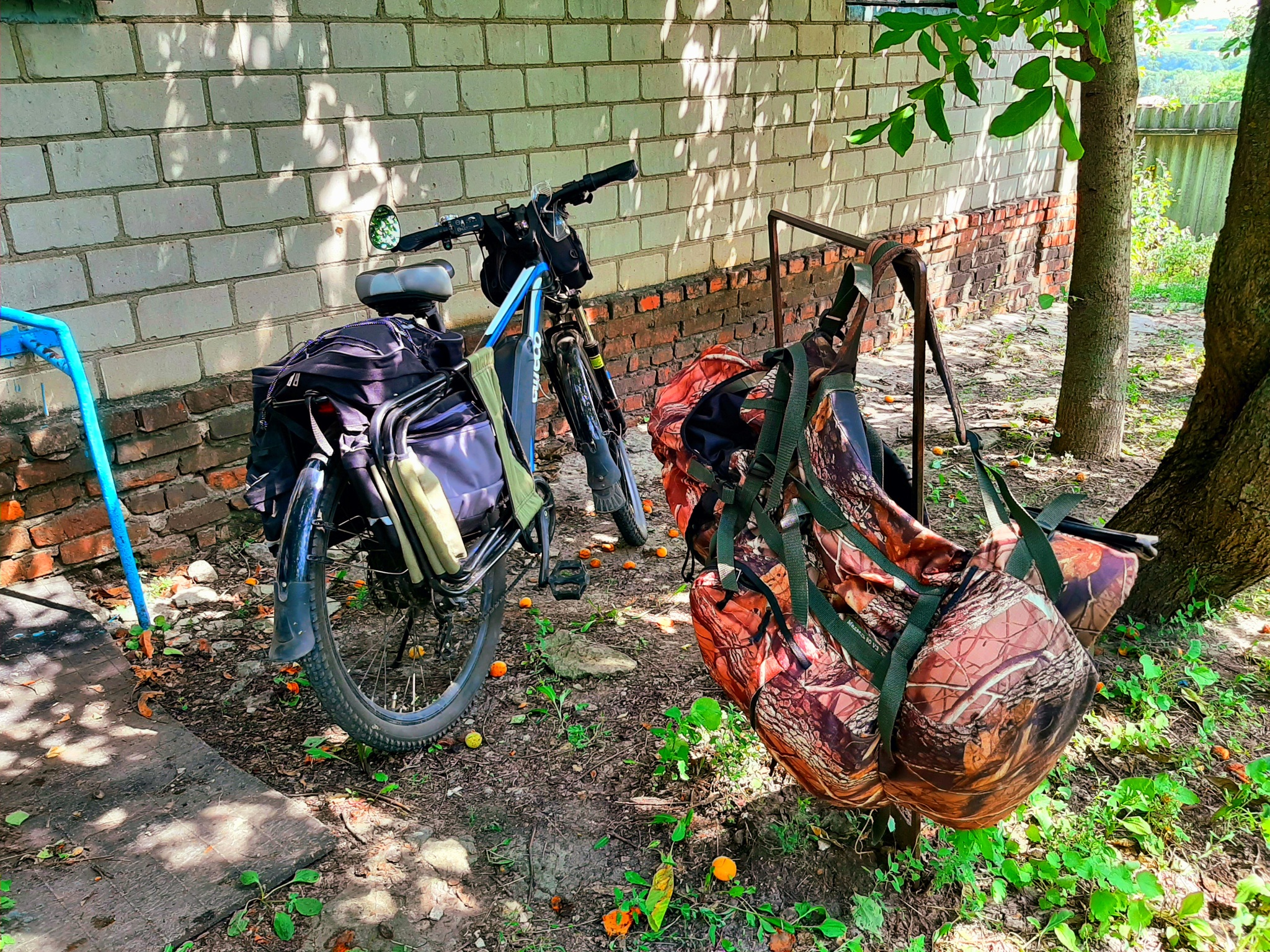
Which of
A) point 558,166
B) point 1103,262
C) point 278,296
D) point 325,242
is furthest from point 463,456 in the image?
point 1103,262

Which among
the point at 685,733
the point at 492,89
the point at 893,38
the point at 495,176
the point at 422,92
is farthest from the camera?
the point at 495,176

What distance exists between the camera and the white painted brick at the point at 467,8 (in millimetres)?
3951

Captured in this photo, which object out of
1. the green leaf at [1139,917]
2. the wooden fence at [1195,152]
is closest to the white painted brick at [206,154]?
the green leaf at [1139,917]

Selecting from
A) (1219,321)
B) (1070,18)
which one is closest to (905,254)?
(1070,18)

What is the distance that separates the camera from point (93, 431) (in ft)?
9.87

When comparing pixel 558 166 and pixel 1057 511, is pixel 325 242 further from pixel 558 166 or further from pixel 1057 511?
pixel 1057 511

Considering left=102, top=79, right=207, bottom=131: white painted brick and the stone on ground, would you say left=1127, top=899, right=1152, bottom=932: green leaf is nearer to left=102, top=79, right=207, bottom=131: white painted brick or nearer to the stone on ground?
the stone on ground

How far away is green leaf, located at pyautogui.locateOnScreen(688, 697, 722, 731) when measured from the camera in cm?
245

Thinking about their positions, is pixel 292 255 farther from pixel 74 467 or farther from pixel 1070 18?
pixel 1070 18

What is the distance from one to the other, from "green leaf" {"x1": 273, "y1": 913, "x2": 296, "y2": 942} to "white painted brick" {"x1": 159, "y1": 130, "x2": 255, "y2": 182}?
2656mm

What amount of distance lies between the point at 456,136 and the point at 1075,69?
8.92ft

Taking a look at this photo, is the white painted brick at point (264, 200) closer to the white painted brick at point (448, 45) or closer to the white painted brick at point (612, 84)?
the white painted brick at point (448, 45)

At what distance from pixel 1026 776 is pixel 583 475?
325 centimetres

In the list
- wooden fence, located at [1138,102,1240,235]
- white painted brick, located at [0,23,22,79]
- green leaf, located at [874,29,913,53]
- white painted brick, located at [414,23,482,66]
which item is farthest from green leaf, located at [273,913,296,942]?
wooden fence, located at [1138,102,1240,235]
